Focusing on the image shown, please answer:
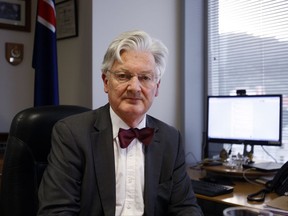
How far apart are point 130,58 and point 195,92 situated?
66.0 inches

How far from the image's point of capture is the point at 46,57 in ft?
A: 8.27

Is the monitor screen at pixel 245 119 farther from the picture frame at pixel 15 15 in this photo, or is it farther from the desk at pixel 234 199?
the picture frame at pixel 15 15

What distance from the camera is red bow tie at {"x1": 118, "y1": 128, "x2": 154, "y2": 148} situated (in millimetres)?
1327

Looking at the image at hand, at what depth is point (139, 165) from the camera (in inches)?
53.8

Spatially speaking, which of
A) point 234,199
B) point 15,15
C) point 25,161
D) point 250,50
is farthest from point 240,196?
point 15,15

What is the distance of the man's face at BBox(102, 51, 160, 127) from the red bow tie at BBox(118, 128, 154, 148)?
0.06 m

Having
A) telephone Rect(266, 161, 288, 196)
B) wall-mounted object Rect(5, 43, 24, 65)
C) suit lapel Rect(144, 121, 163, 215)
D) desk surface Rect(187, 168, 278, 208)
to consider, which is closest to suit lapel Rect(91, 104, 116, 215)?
suit lapel Rect(144, 121, 163, 215)

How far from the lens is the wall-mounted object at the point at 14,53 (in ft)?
9.63

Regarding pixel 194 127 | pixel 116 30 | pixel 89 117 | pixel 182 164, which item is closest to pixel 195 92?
pixel 194 127

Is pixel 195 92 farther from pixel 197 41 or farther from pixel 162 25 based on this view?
pixel 162 25

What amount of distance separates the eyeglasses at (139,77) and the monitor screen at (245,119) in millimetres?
1136

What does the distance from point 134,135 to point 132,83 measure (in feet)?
0.69

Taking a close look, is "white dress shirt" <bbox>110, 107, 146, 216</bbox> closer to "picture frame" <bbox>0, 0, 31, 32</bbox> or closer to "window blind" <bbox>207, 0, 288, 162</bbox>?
"window blind" <bbox>207, 0, 288, 162</bbox>

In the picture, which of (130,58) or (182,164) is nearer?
(130,58)
